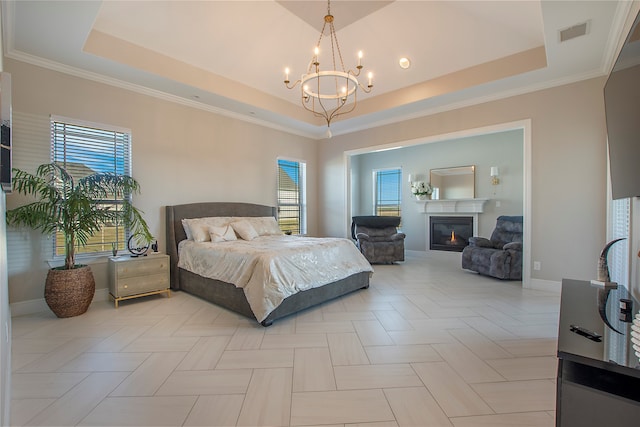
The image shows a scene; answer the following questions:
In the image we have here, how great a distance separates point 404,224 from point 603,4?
538cm

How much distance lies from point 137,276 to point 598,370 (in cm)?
415

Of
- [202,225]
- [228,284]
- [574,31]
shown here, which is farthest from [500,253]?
[202,225]

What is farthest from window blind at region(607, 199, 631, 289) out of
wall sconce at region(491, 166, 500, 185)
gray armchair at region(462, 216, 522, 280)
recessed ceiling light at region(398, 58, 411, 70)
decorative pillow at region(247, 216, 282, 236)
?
decorative pillow at region(247, 216, 282, 236)

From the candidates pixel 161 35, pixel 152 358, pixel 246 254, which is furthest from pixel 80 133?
pixel 152 358

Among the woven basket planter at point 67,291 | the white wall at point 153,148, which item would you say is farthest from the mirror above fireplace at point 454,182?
the woven basket planter at point 67,291

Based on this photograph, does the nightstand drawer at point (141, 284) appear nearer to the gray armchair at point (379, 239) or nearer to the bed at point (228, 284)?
the bed at point (228, 284)

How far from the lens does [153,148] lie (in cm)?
412

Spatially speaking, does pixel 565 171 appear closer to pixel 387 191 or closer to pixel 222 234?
pixel 387 191

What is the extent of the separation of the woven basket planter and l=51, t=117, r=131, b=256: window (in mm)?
527

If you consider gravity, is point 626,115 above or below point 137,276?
above

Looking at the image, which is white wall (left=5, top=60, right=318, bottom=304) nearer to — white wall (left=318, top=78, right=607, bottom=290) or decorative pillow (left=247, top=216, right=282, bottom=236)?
decorative pillow (left=247, top=216, right=282, bottom=236)

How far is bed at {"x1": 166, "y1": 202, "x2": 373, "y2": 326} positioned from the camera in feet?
9.90

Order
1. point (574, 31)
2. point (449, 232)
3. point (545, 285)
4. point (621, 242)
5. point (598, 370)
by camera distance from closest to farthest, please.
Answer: point (598, 370), point (621, 242), point (574, 31), point (545, 285), point (449, 232)

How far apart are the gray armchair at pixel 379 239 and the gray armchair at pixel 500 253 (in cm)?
130
